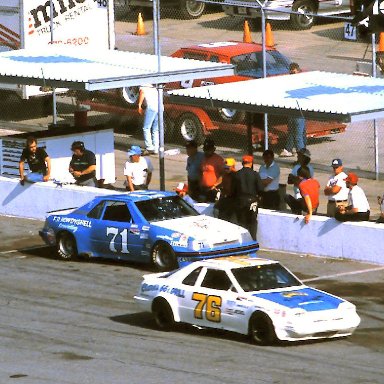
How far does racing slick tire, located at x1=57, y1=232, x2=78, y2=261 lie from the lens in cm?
2488

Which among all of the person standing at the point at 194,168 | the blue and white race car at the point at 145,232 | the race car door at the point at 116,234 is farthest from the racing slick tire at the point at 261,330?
the person standing at the point at 194,168

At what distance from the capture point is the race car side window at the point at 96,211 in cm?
2461

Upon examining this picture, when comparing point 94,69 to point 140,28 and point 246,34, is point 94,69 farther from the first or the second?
point 140,28

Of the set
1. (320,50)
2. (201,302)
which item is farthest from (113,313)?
(320,50)

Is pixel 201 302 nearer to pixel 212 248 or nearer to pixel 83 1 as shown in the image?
pixel 212 248

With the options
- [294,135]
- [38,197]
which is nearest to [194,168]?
[38,197]

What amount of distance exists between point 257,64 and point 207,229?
30.6 feet

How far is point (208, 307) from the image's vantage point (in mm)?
19594

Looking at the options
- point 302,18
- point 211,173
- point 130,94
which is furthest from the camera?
point 302,18

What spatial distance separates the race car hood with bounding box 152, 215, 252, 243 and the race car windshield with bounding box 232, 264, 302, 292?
9.71 feet

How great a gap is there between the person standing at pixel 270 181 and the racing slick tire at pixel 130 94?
8.37m

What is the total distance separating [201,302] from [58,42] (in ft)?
56.6

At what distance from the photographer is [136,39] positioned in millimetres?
41281

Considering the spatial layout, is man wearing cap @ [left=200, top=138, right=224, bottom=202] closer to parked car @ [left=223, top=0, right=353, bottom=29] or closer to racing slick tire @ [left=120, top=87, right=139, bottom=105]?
racing slick tire @ [left=120, top=87, right=139, bottom=105]
